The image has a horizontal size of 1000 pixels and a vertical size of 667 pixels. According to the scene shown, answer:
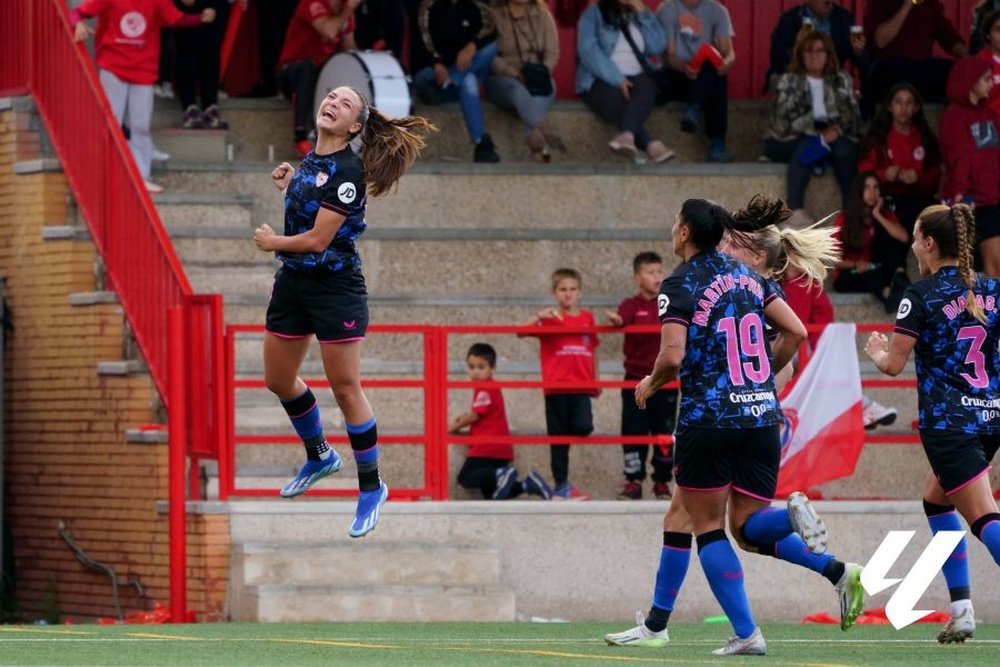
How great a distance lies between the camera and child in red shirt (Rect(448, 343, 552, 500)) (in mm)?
15586

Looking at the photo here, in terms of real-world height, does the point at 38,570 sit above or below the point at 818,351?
below

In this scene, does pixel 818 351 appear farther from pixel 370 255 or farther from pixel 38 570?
pixel 38 570

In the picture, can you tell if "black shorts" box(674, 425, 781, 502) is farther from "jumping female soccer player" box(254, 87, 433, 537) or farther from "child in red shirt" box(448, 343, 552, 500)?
"child in red shirt" box(448, 343, 552, 500)

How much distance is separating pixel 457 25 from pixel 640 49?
62.1 inches

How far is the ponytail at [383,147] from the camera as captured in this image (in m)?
10.6

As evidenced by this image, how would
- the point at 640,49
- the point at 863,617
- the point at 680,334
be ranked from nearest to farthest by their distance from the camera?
the point at 680,334 → the point at 863,617 → the point at 640,49

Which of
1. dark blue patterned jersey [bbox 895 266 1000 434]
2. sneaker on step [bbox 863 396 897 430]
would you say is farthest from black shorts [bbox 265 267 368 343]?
sneaker on step [bbox 863 396 897 430]

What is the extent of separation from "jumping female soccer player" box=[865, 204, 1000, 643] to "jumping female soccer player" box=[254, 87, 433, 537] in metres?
2.43

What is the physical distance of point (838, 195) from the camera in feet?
62.4

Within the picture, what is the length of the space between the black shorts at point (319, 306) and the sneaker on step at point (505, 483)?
4.81 meters

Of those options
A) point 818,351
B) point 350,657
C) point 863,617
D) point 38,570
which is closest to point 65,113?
point 38,570

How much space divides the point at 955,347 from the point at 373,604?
4.81 meters

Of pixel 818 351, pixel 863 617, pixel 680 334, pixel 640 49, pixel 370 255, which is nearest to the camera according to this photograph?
pixel 680 334

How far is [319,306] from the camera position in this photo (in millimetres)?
10797
